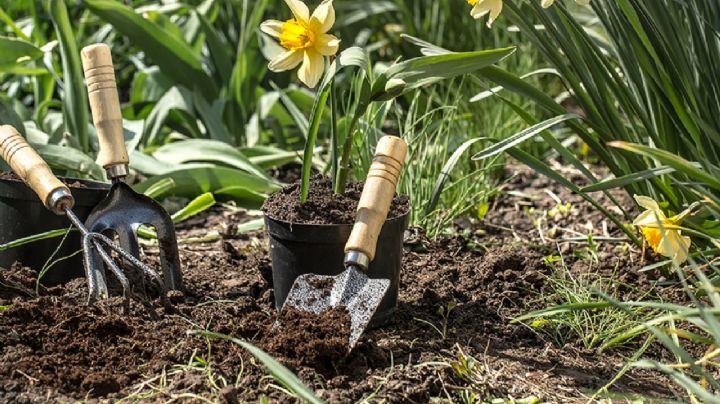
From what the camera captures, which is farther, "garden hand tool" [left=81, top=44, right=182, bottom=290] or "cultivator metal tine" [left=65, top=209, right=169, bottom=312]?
"garden hand tool" [left=81, top=44, right=182, bottom=290]

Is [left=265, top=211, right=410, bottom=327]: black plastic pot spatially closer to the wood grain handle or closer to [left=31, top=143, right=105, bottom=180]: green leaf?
the wood grain handle

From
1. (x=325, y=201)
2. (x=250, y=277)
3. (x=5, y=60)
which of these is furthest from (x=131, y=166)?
(x=325, y=201)

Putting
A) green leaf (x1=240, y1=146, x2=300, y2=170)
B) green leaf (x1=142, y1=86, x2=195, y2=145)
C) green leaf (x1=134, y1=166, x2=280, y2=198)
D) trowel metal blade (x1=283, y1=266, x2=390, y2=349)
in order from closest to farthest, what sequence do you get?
1. trowel metal blade (x1=283, y1=266, x2=390, y2=349)
2. green leaf (x1=134, y1=166, x2=280, y2=198)
3. green leaf (x1=240, y1=146, x2=300, y2=170)
4. green leaf (x1=142, y1=86, x2=195, y2=145)

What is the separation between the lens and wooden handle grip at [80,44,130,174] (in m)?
2.28

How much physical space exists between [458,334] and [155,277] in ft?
2.05

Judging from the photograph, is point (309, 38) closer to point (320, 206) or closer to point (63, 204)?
point (320, 206)

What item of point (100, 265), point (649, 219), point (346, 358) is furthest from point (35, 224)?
point (649, 219)

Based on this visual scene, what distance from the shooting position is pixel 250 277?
2.51m

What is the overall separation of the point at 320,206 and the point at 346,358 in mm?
407

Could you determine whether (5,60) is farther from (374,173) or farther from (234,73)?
(374,173)

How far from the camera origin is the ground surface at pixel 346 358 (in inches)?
73.8

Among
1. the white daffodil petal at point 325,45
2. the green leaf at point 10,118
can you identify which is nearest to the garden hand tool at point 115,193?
the white daffodil petal at point 325,45

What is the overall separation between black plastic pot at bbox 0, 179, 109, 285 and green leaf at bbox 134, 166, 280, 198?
69cm

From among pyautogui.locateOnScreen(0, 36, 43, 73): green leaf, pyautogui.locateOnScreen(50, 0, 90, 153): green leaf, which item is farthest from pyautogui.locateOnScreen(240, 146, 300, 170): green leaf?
pyautogui.locateOnScreen(0, 36, 43, 73): green leaf
